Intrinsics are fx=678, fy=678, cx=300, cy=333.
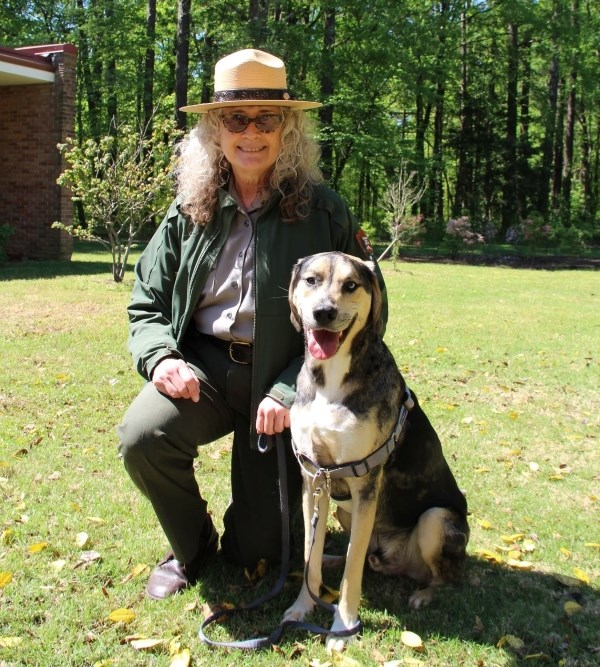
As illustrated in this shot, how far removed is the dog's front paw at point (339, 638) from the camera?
2730mm

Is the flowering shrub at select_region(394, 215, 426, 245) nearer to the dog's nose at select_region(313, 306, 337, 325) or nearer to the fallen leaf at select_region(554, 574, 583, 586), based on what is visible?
the fallen leaf at select_region(554, 574, 583, 586)

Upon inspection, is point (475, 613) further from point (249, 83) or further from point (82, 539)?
point (249, 83)

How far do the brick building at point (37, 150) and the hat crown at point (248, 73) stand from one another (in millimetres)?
14767

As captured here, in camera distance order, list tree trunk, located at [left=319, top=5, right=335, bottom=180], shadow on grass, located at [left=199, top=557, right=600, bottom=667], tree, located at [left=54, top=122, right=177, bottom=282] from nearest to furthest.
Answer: shadow on grass, located at [left=199, top=557, right=600, bottom=667] < tree, located at [left=54, top=122, right=177, bottom=282] < tree trunk, located at [left=319, top=5, right=335, bottom=180]

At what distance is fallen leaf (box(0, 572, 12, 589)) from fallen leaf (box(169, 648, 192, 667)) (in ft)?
3.15

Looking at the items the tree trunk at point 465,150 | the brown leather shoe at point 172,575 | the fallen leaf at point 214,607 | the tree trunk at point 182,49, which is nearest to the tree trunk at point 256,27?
the tree trunk at point 182,49

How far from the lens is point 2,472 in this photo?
4.32 m

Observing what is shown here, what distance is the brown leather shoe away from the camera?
309 centimetres

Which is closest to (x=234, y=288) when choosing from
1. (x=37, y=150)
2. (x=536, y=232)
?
(x=37, y=150)

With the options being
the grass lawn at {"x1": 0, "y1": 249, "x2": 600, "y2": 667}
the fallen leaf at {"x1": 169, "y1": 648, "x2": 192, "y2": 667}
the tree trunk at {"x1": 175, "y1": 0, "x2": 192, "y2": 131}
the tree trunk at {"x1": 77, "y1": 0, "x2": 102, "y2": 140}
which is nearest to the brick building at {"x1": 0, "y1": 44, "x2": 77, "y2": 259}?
the tree trunk at {"x1": 175, "y1": 0, "x2": 192, "y2": 131}

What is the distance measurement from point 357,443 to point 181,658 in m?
1.07

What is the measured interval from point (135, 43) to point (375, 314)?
29.1 m

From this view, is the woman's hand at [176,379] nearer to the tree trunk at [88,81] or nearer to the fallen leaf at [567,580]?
the fallen leaf at [567,580]

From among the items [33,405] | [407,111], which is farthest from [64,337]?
[407,111]
